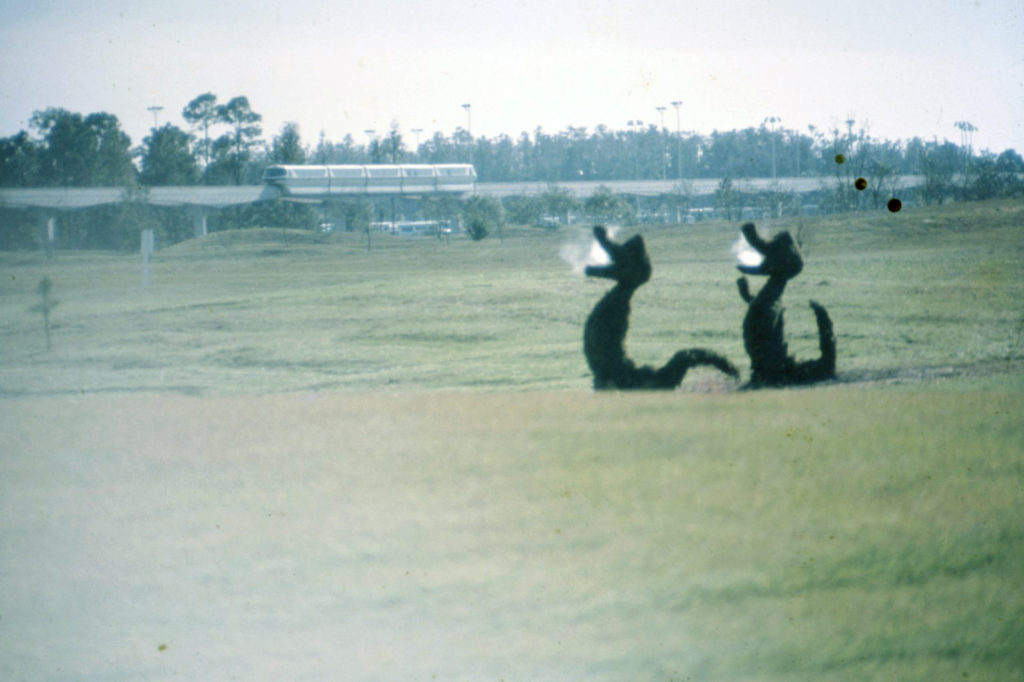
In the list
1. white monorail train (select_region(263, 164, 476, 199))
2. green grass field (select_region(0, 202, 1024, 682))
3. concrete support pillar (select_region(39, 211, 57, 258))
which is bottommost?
green grass field (select_region(0, 202, 1024, 682))

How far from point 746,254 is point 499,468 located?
3263 millimetres

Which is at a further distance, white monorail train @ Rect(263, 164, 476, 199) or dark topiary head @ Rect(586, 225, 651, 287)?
dark topiary head @ Rect(586, 225, 651, 287)

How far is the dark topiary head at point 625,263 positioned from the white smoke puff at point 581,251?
174mm

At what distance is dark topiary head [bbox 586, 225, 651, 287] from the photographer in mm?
6949

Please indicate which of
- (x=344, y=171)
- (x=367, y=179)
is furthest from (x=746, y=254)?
(x=344, y=171)

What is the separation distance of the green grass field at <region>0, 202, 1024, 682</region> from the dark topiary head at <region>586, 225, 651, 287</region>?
2.54 feet

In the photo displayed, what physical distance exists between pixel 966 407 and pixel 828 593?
3.09 metres

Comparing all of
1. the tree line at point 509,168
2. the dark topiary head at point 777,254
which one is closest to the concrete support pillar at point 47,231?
the tree line at point 509,168

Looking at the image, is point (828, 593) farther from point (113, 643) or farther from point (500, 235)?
point (500, 235)

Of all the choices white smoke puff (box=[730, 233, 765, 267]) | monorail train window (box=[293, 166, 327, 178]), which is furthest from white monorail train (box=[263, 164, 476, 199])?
white smoke puff (box=[730, 233, 765, 267])

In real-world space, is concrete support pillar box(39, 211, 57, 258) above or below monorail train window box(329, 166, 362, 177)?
below

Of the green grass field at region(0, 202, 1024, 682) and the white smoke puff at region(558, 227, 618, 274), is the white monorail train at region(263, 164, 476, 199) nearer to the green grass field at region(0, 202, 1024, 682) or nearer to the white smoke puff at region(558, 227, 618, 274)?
the green grass field at region(0, 202, 1024, 682)

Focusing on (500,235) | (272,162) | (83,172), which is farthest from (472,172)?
(83,172)

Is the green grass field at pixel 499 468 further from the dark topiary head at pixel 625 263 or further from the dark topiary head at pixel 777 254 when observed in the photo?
the dark topiary head at pixel 625 263
